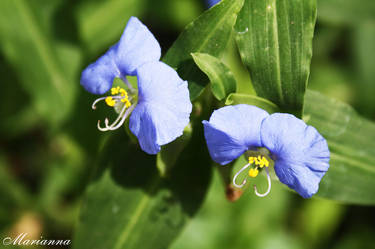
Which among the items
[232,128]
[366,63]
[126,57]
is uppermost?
[126,57]

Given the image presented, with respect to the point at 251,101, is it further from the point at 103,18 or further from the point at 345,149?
the point at 103,18

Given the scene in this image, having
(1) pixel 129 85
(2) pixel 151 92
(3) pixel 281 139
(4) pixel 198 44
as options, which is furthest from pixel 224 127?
(1) pixel 129 85

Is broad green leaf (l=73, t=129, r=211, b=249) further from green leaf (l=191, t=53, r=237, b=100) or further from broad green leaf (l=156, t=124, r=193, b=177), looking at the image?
green leaf (l=191, t=53, r=237, b=100)

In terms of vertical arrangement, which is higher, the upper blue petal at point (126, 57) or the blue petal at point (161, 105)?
the upper blue petal at point (126, 57)

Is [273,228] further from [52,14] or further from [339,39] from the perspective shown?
[52,14]

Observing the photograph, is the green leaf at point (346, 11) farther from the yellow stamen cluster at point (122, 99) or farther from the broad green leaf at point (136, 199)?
the yellow stamen cluster at point (122, 99)

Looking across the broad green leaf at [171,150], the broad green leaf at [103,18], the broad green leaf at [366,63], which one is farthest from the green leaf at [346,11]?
the broad green leaf at [171,150]

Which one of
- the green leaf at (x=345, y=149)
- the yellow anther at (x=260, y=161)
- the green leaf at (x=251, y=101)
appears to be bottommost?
the green leaf at (x=345, y=149)
